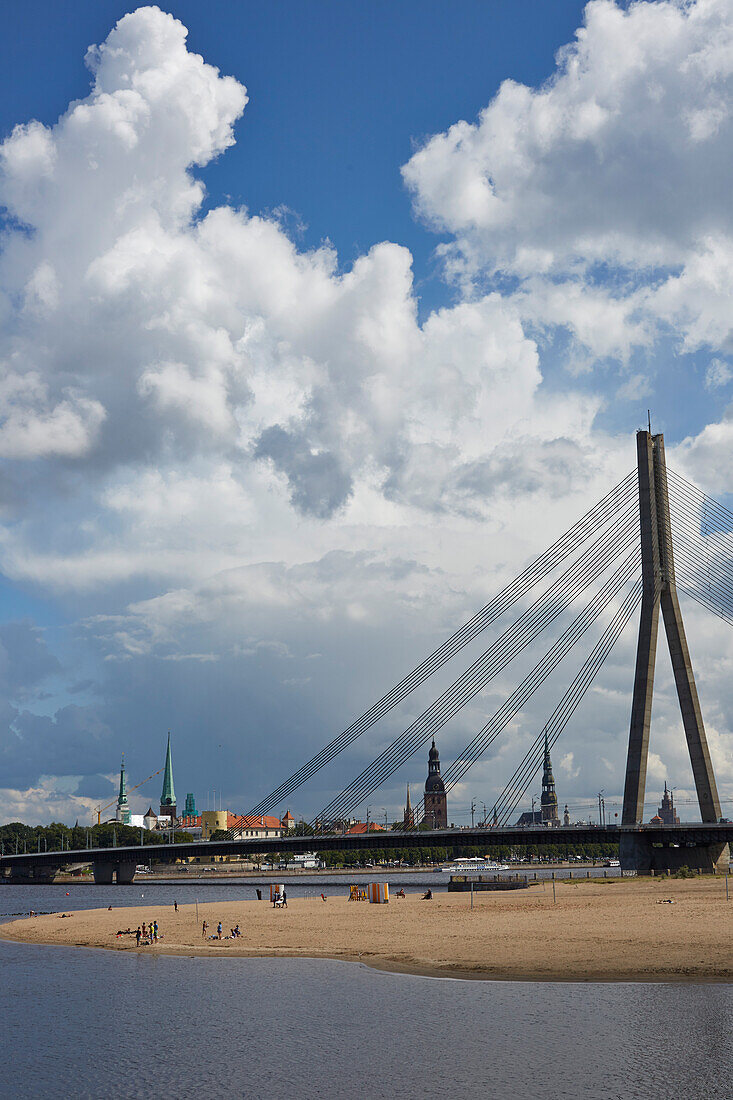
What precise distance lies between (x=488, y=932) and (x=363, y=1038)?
27.5 m

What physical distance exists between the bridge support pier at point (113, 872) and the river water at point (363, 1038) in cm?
15266

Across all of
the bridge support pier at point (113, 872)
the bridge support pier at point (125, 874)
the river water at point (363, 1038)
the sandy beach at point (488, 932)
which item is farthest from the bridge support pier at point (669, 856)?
the bridge support pier at point (113, 872)

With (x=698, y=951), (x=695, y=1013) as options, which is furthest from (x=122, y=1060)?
(x=698, y=951)

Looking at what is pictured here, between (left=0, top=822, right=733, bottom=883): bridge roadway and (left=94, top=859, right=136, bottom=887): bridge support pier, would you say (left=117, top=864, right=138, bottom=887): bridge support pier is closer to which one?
(left=94, top=859, right=136, bottom=887): bridge support pier

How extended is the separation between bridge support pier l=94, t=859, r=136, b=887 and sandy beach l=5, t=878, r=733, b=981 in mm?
96588

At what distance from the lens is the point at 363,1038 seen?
116 feet

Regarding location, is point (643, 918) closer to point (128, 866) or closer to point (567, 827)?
point (567, 827)

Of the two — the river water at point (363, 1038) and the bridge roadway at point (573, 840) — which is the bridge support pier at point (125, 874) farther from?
the river water at point (363, 1038)

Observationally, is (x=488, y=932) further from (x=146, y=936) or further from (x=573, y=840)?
(x=573, y=840)

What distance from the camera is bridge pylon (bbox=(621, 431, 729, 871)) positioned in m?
99.1

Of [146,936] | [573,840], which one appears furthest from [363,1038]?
[573,840]

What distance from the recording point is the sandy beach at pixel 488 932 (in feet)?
152

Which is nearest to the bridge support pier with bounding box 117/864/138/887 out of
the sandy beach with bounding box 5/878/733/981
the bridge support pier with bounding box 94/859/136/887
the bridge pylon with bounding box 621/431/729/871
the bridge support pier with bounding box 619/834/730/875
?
the bridge support pier with bounding box 94/859/136/887

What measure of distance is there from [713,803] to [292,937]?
54.6 meters
